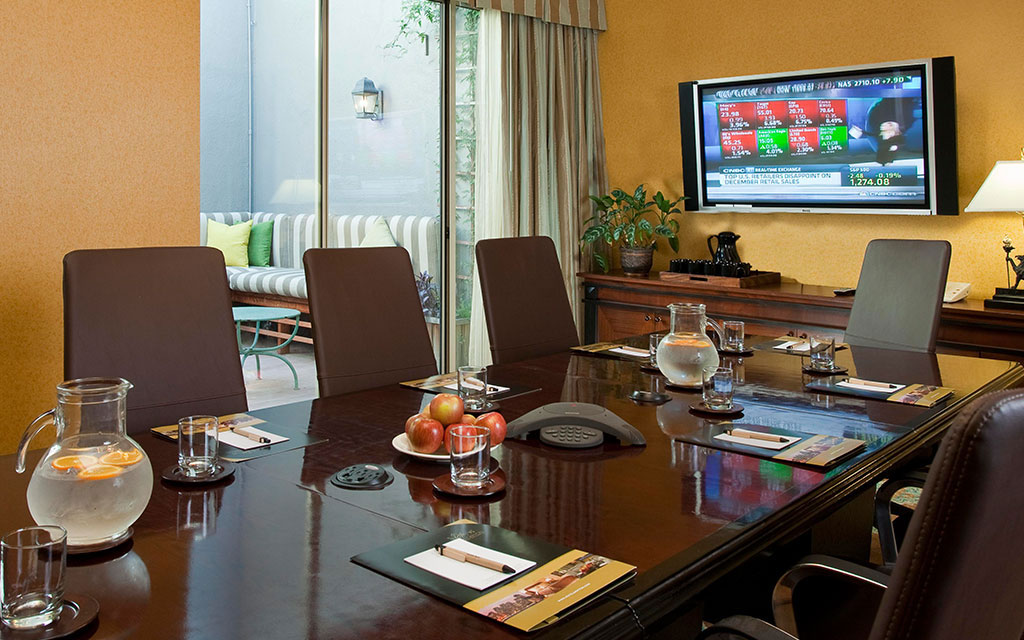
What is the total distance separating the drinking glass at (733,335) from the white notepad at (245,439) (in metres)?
1.63

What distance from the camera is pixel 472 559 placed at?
124 centimetres

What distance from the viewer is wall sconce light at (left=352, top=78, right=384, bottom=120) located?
187 inches

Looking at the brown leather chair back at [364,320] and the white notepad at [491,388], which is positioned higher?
the brown leather chair back at [364,320]

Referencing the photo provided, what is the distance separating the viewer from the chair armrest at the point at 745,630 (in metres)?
1.30

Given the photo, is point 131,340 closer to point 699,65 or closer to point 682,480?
point 682,480

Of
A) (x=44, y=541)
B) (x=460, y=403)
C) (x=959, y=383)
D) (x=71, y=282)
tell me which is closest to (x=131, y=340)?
(x=71, y=282)

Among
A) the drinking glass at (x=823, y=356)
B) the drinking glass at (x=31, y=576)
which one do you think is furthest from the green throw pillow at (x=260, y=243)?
the drinking glass at (x=31, y=576)

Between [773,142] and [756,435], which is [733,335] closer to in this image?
[756,435]

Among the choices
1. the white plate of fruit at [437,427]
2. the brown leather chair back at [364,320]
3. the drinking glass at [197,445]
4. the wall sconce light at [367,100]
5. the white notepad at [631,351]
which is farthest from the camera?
the wall sconce light at [367,100]

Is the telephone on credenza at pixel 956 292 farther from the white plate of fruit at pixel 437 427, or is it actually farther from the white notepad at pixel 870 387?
the white plate of fruit at pixel 437 427

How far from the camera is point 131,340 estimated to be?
219 cm

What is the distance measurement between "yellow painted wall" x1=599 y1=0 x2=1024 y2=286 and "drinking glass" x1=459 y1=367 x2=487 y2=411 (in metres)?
3.33

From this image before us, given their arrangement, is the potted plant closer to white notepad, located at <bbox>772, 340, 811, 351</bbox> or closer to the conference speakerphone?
white notepad, located at <bbox>772, 340, 811, 351</bbox>

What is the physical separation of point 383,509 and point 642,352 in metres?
1.66
